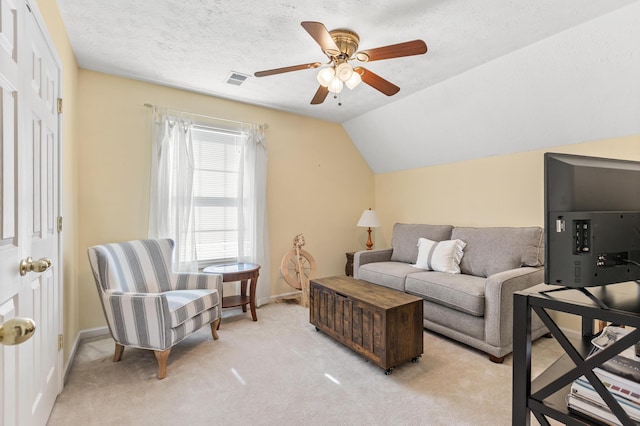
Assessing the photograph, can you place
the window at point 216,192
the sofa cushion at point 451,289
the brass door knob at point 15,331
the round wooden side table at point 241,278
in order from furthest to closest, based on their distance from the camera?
1. the window at point 216,192
2. the round wooden side table at point 241,278
3. the sofa cushion at point 451,289
4. the brass door knob at point 15,331

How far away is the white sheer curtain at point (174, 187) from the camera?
10.1 ft

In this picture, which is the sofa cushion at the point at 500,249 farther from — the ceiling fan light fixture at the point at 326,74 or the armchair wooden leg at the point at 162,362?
the armchair wooden leg at the point at 162,362

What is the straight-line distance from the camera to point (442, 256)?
3197mm

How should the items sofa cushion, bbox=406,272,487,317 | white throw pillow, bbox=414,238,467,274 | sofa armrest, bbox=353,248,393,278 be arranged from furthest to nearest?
sofa armrest, bbox=353,248,393,278, white throw pillow, bbox=414,238,467,274, sofa cushion, bbox=406,272,487,317

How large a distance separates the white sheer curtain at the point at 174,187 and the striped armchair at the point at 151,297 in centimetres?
24

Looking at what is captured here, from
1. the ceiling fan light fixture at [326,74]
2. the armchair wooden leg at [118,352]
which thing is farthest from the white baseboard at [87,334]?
the ceiling fan light fixture at [326,74]

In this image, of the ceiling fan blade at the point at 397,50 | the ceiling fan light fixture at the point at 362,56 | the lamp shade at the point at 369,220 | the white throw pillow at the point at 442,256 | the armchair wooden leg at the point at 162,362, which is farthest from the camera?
the lamp shade at the point at 369,220

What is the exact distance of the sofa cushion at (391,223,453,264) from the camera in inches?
143

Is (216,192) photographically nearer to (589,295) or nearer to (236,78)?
(236,78)

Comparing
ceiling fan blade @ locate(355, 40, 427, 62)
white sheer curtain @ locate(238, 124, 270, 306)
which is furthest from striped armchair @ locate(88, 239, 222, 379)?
ceiling fan blade @ locate(355, 40, 427, 62)

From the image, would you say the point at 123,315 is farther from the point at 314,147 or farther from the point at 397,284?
the point at 314,147

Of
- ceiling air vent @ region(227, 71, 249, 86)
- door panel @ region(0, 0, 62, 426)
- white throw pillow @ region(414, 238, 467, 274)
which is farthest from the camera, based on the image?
white throw pillow @ region(414, 238, 467, 274)

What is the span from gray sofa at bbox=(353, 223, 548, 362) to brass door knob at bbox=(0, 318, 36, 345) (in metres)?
2.63

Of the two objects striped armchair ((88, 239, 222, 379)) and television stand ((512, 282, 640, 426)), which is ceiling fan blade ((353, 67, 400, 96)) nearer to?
television stand ((512, 282, 640, 426))
